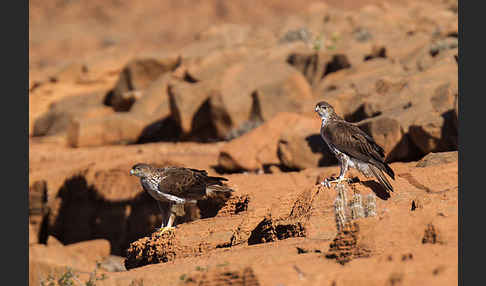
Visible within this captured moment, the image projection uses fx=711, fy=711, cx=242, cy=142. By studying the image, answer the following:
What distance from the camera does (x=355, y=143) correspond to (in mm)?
10211

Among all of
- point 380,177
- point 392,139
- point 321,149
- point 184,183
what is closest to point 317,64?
point 321,149

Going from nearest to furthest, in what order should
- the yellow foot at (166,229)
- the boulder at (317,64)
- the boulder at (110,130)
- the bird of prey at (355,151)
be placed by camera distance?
the bird of prey at (355,151) < the yellow foot at (166,229) < the boulder at (317,64) < the boulder at (110,130)

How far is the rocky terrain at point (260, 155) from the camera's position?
24.8 feet

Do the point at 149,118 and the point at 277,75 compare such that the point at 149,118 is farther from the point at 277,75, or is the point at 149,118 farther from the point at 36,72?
the point at 36,72

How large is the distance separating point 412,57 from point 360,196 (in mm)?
15002

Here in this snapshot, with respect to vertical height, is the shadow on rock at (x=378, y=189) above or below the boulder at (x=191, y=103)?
below

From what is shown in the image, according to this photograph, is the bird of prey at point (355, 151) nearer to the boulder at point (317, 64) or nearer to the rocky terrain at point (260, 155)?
the rocky terrain at point (260, 155)

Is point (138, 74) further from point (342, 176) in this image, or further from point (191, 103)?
point (342, 176)

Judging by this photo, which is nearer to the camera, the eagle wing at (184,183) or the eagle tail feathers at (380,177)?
the eagle tail feathers at (380,177)

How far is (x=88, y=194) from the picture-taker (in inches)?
758

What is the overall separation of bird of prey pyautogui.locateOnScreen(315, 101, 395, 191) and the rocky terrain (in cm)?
23

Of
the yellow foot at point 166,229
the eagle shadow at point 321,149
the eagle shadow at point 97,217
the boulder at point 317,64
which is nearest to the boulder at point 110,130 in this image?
the eagle shadow at point 97,217

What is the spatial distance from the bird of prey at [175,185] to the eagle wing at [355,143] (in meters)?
1.99

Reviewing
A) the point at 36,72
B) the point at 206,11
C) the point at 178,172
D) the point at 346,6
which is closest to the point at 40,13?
the point at 206,11
